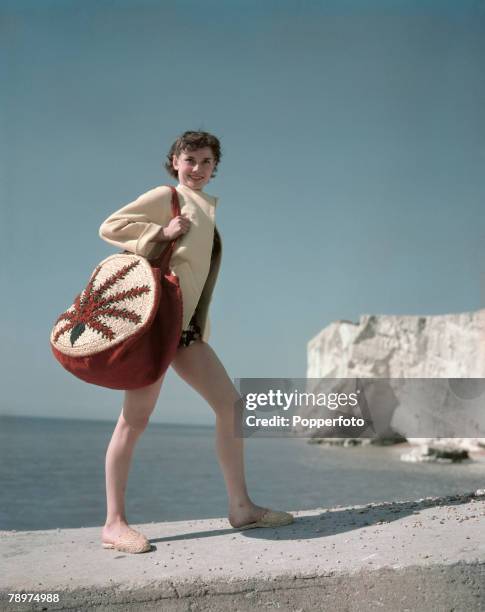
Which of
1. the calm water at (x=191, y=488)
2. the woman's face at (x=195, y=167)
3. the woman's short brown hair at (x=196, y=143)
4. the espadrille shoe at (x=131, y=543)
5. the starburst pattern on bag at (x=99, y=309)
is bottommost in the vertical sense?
the calm water at (x=191, y=488)

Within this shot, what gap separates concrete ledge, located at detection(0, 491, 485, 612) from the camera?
1854 mm

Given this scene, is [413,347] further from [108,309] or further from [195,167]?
[108,309]

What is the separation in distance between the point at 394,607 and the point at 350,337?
1022 inches

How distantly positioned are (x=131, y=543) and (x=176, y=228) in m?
1.11

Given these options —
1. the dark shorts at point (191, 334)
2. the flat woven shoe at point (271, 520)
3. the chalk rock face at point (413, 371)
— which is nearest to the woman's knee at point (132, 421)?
the dark shorts at point (191, 334)

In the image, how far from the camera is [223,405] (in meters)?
2.41

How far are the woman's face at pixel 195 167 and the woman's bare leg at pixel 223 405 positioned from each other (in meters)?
0.64

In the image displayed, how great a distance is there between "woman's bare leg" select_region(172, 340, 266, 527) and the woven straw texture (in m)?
0.30

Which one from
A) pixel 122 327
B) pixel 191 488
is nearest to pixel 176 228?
pixel 122 327

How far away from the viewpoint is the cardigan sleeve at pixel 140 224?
2371mm

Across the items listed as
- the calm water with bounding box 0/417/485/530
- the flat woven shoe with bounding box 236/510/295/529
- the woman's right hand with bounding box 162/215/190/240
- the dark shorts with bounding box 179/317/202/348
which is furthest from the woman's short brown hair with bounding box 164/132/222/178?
the calm water with bounding box 0/417/485/530

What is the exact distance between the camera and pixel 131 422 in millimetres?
2354

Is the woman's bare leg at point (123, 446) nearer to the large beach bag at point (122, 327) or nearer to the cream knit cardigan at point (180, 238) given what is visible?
the large beach bag at point (122, 327)

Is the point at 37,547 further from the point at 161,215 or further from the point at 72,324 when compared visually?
the point at 161,215
